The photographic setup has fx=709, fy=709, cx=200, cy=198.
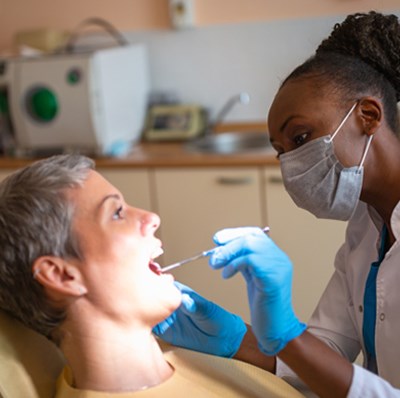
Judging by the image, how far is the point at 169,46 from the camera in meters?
3.45

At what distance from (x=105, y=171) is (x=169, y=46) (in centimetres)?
81

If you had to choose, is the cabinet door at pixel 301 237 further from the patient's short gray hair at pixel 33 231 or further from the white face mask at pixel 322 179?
the patient's short gray hair at pixel 33 231

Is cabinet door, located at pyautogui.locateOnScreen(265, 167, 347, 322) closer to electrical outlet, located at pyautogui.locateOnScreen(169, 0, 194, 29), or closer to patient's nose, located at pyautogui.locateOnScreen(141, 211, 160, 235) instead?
electrical outlet, located at pyautogui.locateOnScreen(169, 0, 194, 29)

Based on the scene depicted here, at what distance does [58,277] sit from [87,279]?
54 mm

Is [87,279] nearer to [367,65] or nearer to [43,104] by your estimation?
[367,65]

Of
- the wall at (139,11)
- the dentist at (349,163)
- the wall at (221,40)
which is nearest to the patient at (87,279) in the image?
the dentist at (349,163)

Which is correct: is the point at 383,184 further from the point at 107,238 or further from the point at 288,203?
the point at 288,203

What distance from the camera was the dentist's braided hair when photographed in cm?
144

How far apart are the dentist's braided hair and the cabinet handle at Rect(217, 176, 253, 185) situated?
1.31 metres

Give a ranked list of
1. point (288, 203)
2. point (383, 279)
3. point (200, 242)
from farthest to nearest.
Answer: point (200, 242), point (288, 203), point (383, 279)

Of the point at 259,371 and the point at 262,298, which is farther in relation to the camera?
the point at 259,371

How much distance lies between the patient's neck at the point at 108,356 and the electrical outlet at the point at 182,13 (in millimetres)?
2265

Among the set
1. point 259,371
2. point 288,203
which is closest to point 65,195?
point 259,371

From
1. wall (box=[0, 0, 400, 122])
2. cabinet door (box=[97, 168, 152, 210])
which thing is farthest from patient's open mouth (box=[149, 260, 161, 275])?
wall (box=[0, 0, 400, 122])
